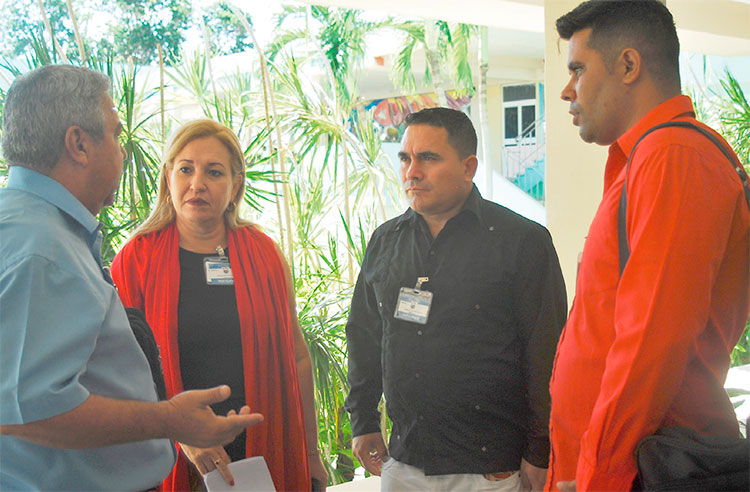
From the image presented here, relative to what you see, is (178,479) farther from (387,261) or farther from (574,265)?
(574,265)

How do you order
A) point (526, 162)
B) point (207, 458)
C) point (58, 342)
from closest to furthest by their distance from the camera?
1. point (58, 342)
2. point (207, 458)
3. point (526, 162)

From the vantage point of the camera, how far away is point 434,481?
76.4 inches

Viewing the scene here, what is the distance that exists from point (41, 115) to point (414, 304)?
1147 millimetres

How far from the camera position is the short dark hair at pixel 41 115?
1232mm

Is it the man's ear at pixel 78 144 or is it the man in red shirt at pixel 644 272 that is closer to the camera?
the man in red shirt at pixel 644 272

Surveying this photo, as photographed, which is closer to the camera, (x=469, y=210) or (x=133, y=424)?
(x=133, y=424)

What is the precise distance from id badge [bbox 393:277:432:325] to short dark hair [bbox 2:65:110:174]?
3.46 ft

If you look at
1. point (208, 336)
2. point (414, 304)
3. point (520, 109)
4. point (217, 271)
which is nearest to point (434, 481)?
point (414, 304)

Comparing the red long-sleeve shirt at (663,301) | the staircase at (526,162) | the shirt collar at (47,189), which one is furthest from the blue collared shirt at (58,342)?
the staircase at (526,162)

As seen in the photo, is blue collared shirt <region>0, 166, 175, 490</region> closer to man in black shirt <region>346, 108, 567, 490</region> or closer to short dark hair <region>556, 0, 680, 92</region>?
man in black shirt <region>346, 108, 567, 490</region>

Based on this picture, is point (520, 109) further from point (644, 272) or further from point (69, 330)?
point (69, 330)

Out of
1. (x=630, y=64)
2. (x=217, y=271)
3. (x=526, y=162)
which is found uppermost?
(x=630, y=64)

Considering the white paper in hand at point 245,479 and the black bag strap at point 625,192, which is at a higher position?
the black bag strap at point 625,192

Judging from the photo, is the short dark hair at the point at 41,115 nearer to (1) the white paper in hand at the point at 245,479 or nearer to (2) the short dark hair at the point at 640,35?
(1) the white paper in hand at the point at 245,479
